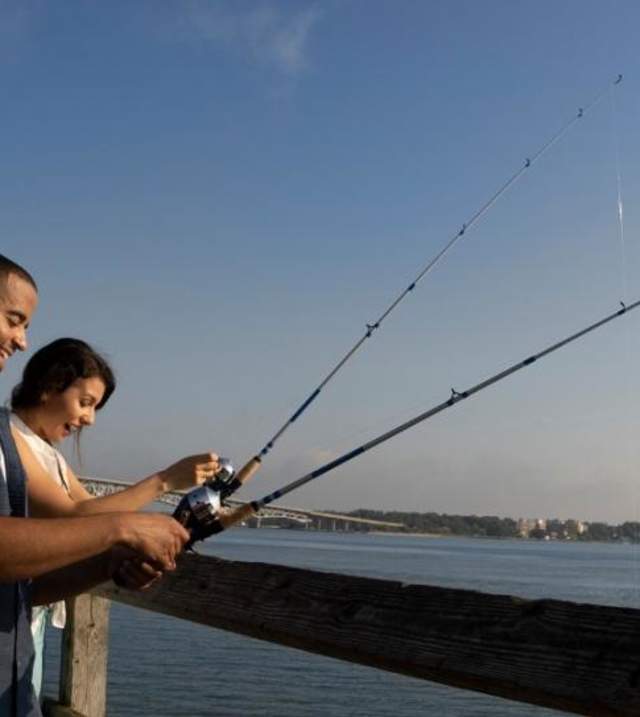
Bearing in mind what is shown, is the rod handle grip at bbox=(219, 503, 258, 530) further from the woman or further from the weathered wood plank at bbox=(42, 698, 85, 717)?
the weathered wood plank at bbox=(42, 698, 85, 717)

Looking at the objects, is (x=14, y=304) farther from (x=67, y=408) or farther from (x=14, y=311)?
(x=67, y=408)

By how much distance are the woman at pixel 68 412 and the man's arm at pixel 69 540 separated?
1.42m

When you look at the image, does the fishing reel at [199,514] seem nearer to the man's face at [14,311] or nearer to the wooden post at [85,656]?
the man's face at [14,311]

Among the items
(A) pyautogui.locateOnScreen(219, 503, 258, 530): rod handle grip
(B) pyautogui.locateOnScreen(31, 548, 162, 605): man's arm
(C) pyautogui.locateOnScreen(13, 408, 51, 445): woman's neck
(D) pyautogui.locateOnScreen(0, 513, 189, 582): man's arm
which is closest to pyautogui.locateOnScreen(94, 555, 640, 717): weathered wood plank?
(A) pyautogui.locateOnScreen(219, 503, 258, 530): rod handle grip

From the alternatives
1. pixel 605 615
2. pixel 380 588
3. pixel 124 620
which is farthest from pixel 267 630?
pixel 124 620

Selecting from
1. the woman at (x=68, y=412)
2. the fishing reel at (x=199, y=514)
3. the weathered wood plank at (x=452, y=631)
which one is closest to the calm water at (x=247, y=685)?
the woman at (x=68, y=412)

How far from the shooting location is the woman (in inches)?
128

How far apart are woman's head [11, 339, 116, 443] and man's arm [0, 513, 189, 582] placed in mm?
1767

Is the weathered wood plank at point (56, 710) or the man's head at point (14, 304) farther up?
the man's head at point (14, 304)

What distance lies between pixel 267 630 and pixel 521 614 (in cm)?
89

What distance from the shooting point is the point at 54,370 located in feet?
11.5

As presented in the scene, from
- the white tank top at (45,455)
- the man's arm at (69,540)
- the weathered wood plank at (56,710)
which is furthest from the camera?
the weathered wood plank at (56,710)

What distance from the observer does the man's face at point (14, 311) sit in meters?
2.04

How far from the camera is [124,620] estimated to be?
24.2m
